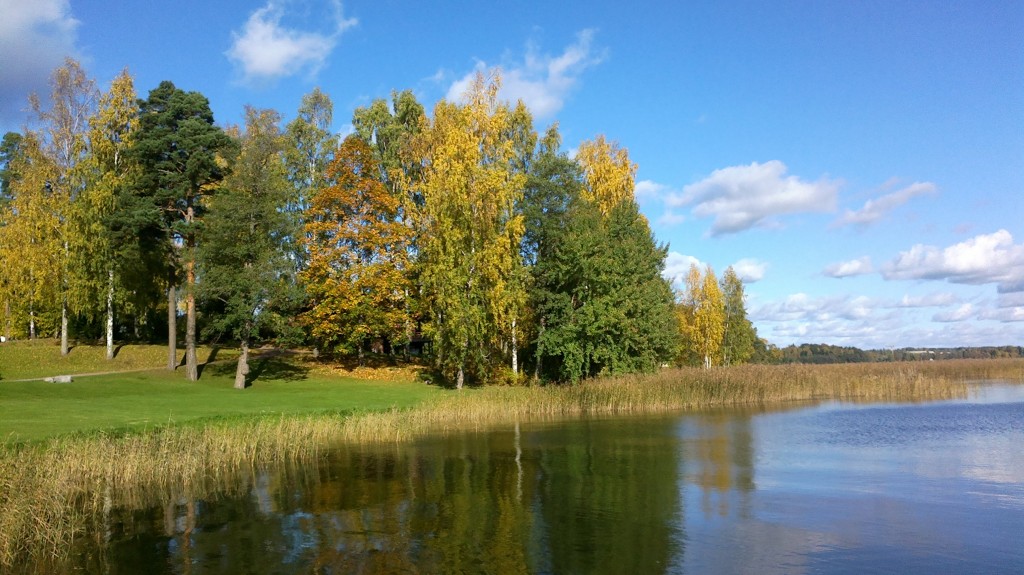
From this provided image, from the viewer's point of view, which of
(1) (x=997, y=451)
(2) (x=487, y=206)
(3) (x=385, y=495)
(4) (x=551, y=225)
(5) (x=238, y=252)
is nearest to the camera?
(3) (x=385, y=495)

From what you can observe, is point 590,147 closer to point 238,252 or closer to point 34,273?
point 238,252

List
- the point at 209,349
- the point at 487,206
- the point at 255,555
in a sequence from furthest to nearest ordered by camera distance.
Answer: the point at 209,349 → the point at 487,206 → the point at 255,555

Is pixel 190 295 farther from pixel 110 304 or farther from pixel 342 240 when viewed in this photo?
pixel 342 240

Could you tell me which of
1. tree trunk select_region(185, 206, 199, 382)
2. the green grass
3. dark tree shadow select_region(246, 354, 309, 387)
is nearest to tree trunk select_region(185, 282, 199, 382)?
tree trunk select_region(185, 206, 199, 382)

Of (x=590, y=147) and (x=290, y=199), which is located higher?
(x=590, y=147)

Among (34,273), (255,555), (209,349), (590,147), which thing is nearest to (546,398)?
(255,555)

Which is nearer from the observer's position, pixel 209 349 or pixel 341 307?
pixel 341 307

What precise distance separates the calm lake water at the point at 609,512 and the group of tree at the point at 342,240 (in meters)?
19.2

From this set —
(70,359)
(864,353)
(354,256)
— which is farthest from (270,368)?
(864,353)

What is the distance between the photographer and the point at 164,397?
105 feet

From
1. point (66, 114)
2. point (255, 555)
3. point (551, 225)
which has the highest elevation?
point (66, 114)

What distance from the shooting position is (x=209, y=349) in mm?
53562

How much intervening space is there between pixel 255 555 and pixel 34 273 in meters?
42.6

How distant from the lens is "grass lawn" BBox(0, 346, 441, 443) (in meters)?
22.5
